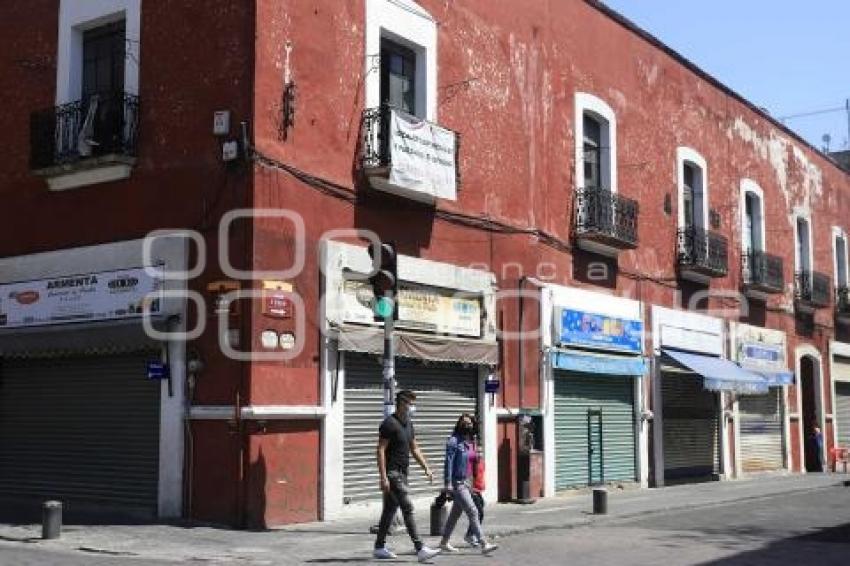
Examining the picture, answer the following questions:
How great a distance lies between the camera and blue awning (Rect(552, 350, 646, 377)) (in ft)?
64.1

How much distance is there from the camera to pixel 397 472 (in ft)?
36.4

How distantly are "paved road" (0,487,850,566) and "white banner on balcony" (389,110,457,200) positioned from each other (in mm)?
5818

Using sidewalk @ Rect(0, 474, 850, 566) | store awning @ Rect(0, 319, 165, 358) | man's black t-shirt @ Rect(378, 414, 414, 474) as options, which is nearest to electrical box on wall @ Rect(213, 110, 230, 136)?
store awning @ Rect(0, 319, 165, 358)

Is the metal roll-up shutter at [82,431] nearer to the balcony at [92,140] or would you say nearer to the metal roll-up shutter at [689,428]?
the balcony at [92,140]

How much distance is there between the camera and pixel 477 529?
11656 mm

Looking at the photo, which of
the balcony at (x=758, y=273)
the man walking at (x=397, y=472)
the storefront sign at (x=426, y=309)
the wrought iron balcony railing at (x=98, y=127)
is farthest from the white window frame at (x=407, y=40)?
the balcony at (x=758, y=273)

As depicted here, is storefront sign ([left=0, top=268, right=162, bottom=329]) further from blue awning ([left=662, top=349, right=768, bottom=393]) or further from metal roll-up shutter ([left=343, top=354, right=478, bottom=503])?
blue awning ([left=662, top=349, right=768, bottom=393])

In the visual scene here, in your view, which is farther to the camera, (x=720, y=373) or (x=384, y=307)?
(x=720, y=373)

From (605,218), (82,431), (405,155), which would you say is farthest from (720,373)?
(82,431)

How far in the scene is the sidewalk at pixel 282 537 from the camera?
11.4 metres

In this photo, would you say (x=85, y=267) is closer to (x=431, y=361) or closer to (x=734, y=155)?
(x=431, y=361)

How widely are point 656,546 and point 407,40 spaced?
30.2ft

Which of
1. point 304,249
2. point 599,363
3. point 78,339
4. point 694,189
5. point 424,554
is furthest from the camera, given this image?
point 694,189

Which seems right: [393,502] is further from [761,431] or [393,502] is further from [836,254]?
[836,254]
